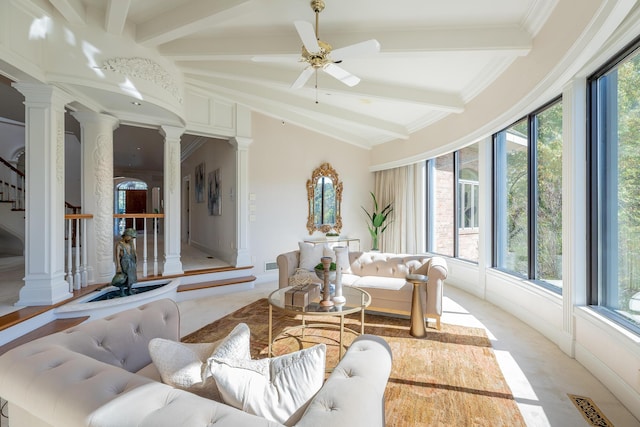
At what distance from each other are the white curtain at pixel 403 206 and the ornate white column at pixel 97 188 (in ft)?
15.9

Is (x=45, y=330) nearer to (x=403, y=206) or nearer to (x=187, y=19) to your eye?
(x=187, y=19)

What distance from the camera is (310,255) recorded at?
3920mm

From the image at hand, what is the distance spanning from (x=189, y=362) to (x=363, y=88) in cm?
370

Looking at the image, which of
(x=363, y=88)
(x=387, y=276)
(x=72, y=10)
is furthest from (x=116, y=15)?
(x=387, y=276)

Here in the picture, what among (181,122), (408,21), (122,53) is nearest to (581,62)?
(408,21)

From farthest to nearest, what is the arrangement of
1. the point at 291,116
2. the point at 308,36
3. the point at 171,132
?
the point at 291,116, the point at 171,132, the point at 308,36

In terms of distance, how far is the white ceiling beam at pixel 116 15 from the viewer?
2498mm

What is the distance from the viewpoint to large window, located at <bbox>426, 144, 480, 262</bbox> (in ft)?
15.9

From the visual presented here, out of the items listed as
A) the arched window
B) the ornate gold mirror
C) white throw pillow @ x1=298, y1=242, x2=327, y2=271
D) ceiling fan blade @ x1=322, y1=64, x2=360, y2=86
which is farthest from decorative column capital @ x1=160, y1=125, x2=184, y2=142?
the arched window

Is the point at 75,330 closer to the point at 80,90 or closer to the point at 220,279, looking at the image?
the point at 80,90

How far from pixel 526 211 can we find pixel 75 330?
4.22 metres

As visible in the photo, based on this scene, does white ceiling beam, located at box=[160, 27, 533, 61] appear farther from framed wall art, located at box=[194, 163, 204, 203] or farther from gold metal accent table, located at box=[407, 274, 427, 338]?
framed wall art, located at box=[194, 163, 204, 203]

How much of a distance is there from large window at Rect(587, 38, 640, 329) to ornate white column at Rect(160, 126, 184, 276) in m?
4.81

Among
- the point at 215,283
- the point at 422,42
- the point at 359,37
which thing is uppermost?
the point at 359,37
